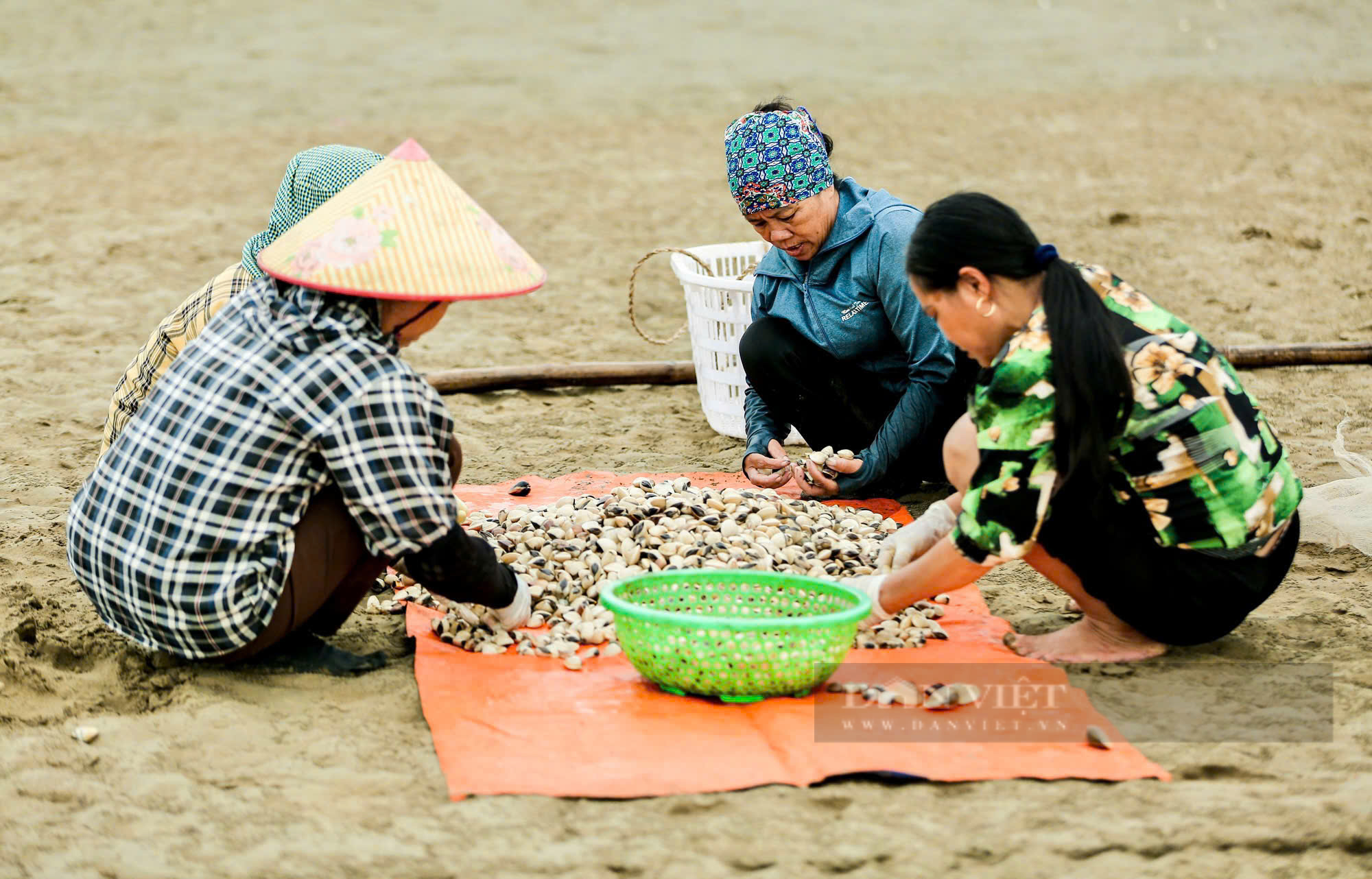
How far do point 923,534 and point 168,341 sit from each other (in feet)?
5.74

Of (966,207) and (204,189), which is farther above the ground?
(966,207)

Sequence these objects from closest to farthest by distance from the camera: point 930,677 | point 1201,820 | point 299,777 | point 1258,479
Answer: point 1201,820 < point 299,777 < point 1258,479 < point 930,677

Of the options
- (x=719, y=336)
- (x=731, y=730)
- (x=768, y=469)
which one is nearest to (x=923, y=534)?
(x=731, y=730)

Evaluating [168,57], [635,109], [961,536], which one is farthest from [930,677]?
[168,57]

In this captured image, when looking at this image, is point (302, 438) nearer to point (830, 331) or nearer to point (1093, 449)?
point (1093, 449)

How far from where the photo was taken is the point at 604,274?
623 centimetres

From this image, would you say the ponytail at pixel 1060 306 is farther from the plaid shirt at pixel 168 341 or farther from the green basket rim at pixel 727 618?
the plaid shirt at pixel 168 341

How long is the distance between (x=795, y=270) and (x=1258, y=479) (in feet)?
4.99

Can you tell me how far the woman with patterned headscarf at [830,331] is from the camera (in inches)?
132

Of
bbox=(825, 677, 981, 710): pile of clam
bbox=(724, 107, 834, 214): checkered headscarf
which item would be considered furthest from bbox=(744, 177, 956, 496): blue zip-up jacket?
bbox=(825, 677, 981, 710): pile of clam

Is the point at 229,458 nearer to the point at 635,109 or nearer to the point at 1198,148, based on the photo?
the point at 1198,148

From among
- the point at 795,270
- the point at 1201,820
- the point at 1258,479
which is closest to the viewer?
the point at 1201,820

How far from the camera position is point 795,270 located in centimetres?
364

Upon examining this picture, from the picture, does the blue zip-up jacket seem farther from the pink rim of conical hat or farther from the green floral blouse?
the pink rim of conical hat
